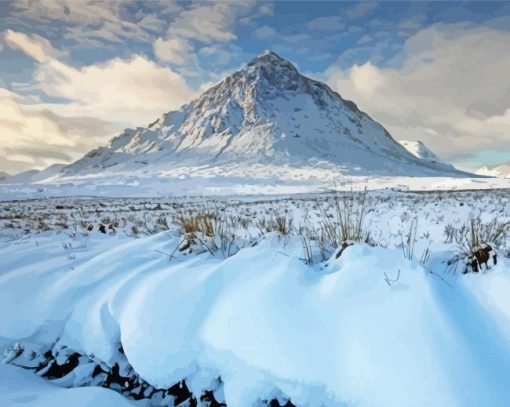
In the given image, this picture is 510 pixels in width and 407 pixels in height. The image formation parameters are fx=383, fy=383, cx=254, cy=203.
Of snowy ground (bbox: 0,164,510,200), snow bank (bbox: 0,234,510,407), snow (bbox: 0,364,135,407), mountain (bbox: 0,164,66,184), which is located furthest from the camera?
mountain (bbox: 0,164,66,184)

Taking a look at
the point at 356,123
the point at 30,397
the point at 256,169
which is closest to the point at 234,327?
the point at 30,397

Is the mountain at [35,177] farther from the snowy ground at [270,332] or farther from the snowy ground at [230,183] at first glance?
the snowy ground at [270,332]

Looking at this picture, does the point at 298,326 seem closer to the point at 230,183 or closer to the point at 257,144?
the point at 230,183

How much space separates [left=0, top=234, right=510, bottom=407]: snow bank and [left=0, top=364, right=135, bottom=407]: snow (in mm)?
240

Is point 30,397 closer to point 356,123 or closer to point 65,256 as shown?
point 65,256

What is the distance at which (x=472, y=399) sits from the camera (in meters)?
1.68

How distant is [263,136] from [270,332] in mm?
139552

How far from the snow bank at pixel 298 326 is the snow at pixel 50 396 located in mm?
240

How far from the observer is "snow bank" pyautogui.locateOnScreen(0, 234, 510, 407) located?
1.86 meters

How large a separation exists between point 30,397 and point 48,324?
0.92 metres

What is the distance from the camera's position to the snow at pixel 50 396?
7.20 feet

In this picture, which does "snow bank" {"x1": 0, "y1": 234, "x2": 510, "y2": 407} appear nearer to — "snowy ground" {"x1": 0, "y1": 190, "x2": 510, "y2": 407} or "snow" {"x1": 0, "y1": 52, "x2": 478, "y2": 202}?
"snowy ground" {"x1": 0, "y1": 190, "x2": 510, "y2": 407}

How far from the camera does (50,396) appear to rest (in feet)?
7.55

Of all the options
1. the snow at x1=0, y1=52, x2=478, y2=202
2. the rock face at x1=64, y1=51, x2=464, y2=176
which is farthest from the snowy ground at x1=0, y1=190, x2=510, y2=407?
the rock face at x1=64, y1=51, x2=464, y2=176
